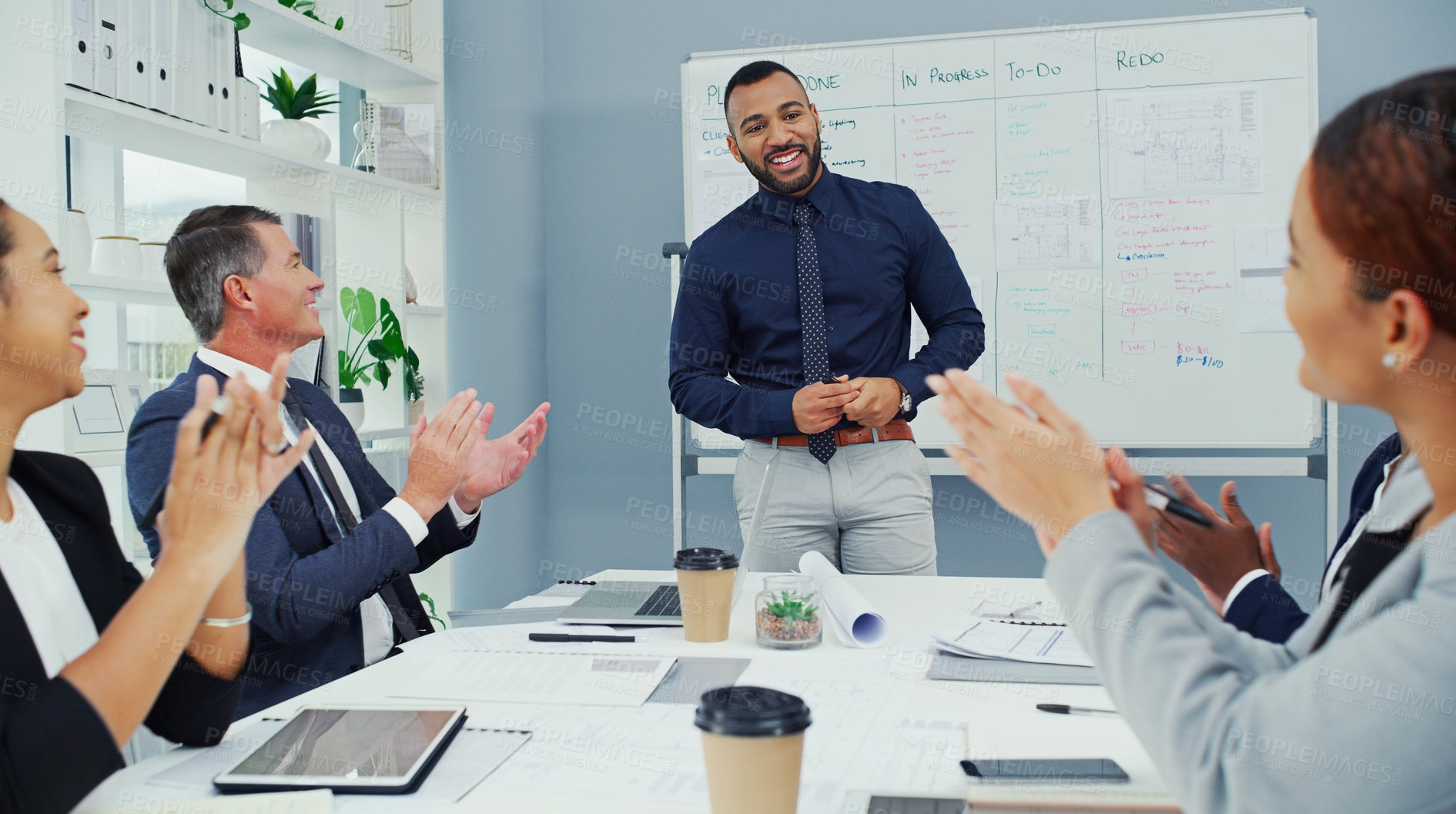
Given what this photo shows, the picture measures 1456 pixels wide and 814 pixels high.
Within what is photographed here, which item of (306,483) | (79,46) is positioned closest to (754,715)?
(306,483)

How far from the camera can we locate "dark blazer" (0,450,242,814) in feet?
2.62

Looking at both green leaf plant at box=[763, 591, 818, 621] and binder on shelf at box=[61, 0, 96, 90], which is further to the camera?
binder on shelf at box=[61, 0, 96, 90]

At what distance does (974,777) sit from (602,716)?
0.43 metres

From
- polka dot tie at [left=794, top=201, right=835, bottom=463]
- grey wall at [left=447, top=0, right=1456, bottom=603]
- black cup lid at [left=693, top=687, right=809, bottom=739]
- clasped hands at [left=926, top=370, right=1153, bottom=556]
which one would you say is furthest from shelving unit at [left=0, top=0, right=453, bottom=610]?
clasped hands at [left=926, top=370, right=1153, bottom=556]

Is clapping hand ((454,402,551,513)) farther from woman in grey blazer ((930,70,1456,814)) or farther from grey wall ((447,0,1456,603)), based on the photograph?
grey wall ((447,0,1456,603))

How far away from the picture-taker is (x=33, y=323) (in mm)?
958

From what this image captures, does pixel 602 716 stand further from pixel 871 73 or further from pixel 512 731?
pixel 871 73

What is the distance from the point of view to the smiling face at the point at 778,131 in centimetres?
227

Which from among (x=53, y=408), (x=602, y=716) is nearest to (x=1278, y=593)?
(x=602, y=716)

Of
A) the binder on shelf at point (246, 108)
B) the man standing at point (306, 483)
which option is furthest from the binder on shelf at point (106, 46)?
the man standing at point (306, 483)

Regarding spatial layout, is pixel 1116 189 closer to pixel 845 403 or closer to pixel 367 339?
pixel 845 403

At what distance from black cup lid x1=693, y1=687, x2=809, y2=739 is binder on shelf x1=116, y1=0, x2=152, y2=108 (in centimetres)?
205

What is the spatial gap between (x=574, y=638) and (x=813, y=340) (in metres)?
1.00

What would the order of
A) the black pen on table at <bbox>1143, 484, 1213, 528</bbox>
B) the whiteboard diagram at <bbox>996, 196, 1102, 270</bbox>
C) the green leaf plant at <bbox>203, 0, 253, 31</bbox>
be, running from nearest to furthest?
the black pen on table at <bbox>1143, 484, 1213, 528</bbox>, the green leaf plant at <bbox>203, 0, 253, 31</bbox>, the whiteboard diagram at <bbox>996, 196, 1102, 270</bbox>
